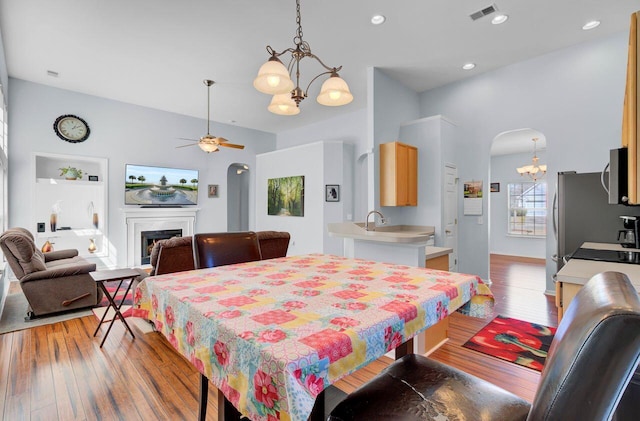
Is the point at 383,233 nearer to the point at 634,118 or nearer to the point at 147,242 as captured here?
the point at 634,118

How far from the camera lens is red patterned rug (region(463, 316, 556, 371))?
8.12 feet

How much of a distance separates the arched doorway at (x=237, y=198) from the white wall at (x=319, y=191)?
2956mm

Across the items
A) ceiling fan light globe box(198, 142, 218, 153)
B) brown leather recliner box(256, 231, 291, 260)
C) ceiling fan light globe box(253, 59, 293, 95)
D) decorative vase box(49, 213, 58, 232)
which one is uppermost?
ceiling fan light globe box(198, 142, 218, 153)

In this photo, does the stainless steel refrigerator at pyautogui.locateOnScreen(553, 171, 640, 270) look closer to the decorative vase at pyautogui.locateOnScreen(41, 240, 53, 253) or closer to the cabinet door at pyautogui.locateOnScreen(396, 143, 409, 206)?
the cabinet door at pyautogui.locateOnScreen(396, 143, 409, 206)

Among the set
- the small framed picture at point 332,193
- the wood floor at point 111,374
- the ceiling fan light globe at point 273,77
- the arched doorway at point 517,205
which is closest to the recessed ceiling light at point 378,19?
the ceiling fan light globe at point 273,77

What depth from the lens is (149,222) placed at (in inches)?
239

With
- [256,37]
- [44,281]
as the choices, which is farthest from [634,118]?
[44,281]

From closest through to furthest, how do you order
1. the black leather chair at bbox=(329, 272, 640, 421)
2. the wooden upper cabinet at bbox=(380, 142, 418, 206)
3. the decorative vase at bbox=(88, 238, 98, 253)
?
the black leather chair at bbox=(329, 272, 640, 421), the wooden upper cabinet at bbox=(380, 142, 418, 206), the decorative vase at bbox=(88, 238, 98, 253)

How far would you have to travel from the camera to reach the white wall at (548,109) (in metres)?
3.63

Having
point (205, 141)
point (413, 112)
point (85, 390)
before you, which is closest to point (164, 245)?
point (85, 390)

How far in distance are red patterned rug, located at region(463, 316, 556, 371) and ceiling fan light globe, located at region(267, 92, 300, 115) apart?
264cm

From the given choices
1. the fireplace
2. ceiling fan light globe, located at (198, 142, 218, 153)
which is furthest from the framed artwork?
the fireplace

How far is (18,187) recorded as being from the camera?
15.7ft

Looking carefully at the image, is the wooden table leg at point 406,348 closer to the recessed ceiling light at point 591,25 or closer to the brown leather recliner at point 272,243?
the brown leather recliner at point 272,243
